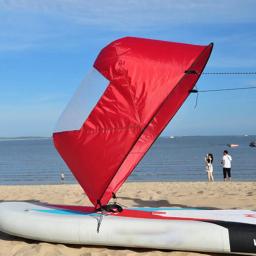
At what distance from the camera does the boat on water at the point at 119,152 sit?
6547 millimetres

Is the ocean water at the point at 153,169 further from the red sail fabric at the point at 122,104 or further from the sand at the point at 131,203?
the red sail fabric at the point at 122,104

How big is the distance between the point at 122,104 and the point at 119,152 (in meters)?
0.77

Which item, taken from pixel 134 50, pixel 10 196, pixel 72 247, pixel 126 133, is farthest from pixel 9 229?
pixel 10 196

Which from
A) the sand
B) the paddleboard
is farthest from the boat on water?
the sand

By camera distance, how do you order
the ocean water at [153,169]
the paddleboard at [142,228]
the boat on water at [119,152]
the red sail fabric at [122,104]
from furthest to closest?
1. the ocean water at [153,169]
2. the red sail fabric at [122,104]
3. the boat on water at [119,152]
4. the paddleboard at [142,228]

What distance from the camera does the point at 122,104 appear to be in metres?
7.07

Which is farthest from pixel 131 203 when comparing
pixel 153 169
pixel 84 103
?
pixel 153 169

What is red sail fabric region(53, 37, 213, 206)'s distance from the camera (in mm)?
6914

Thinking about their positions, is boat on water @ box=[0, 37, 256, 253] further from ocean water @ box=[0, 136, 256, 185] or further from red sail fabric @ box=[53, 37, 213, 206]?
ocean water @ box=[0, 136, 256, 185]

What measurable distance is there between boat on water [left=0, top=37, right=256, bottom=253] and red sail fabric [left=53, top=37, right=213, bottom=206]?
2 cm

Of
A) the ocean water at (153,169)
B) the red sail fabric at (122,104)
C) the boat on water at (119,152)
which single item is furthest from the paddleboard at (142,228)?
the ocean water at (153,169)

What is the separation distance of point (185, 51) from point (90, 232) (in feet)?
10.6

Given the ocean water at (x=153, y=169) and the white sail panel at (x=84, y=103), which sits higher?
the ocean water at (x=153, y=169)

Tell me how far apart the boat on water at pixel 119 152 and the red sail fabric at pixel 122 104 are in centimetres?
2
